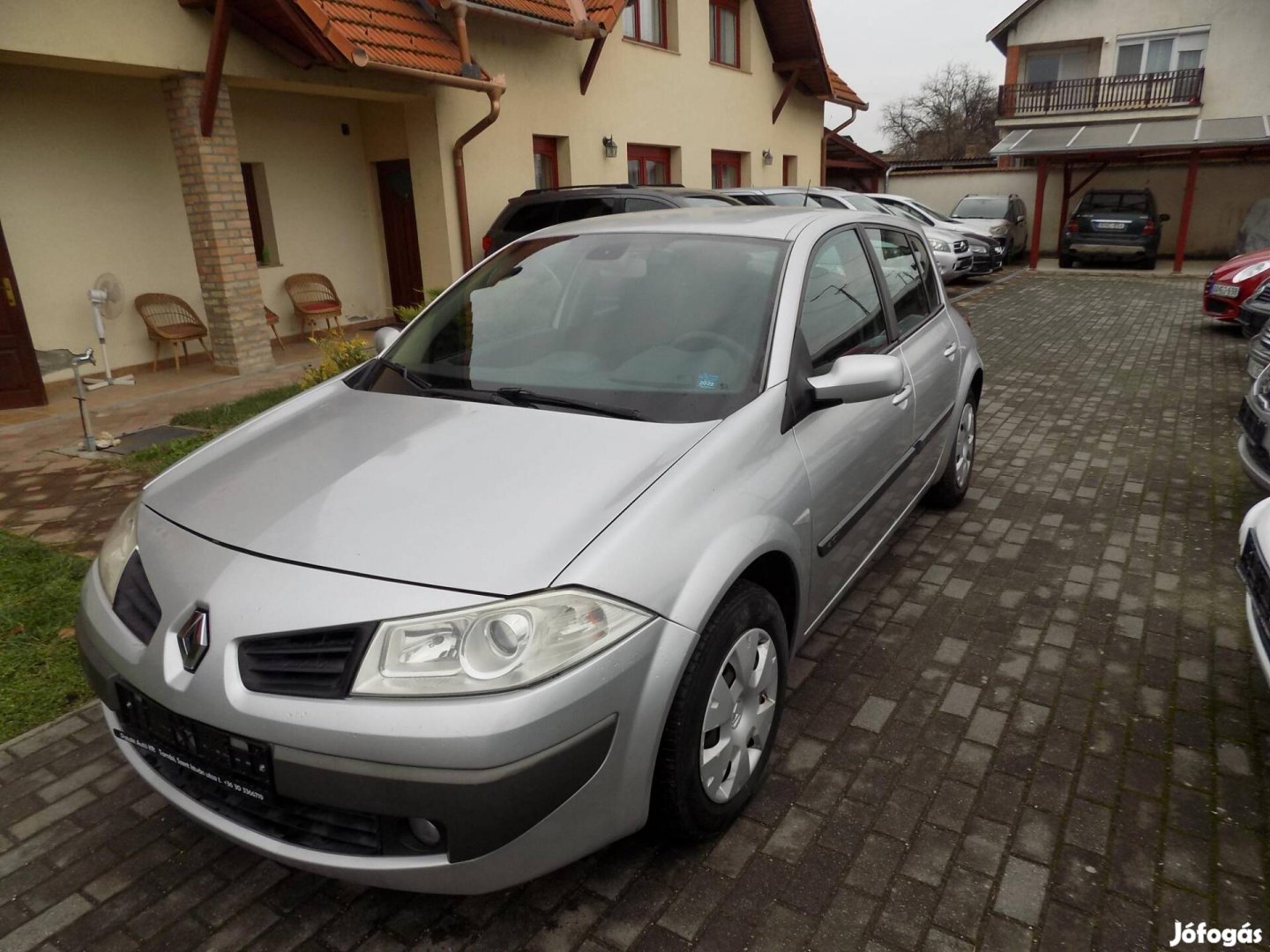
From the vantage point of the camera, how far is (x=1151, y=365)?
8.91 m

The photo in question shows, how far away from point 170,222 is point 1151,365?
34.0 ft

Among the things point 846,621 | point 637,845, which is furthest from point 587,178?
point 637,845

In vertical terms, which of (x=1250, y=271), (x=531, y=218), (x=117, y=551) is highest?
(x=531, y=218)

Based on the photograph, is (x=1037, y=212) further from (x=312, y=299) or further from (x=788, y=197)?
(x=312, y=299)

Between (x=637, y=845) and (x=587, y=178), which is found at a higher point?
(x=587, y=178)

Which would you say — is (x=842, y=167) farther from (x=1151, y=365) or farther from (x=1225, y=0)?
(x=1151, y=365)

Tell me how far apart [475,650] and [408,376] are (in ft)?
4.85

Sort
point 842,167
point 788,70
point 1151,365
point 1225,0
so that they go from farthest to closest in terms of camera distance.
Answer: point 842,167
point 1225,0
point 788,70
point 1151,365

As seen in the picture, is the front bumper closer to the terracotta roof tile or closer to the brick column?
the brick column

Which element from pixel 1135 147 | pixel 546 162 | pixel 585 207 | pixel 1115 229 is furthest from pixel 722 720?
pixel 1135 147

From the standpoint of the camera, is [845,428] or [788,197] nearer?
[845,428]

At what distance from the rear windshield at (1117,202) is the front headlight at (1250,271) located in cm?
976

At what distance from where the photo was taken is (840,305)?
3234 millimetres

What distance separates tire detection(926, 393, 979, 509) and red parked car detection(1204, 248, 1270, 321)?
22.9 feet
